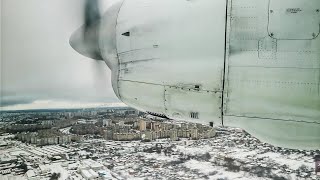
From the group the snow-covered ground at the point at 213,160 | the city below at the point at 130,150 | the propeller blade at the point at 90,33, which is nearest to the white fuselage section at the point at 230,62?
the propeller blade at the point at 90,33

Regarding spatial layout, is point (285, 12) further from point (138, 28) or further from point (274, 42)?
point (138, 28)

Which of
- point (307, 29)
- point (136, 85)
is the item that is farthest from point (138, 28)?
point (307, 29)

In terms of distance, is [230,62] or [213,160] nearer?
[230,62]

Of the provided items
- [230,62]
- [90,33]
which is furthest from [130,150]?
[230,62]

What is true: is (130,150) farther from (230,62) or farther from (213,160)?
(230,62)

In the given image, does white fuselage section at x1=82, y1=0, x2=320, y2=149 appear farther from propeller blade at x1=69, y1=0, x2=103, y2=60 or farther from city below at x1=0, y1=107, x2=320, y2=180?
city below at x1=0, y1=107, x2=320, y2=180

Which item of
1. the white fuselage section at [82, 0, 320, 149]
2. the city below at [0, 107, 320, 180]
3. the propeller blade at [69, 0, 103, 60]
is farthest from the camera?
the city below at [0, 107, 320, 180]

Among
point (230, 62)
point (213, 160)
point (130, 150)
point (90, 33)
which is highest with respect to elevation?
point (90, 33)

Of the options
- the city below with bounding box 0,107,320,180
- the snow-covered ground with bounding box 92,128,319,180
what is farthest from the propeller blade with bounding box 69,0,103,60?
the snow-covered ground with bounding box 92,128,319,180

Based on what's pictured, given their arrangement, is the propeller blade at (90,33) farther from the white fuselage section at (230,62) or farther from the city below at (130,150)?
the city below at (130,150)
